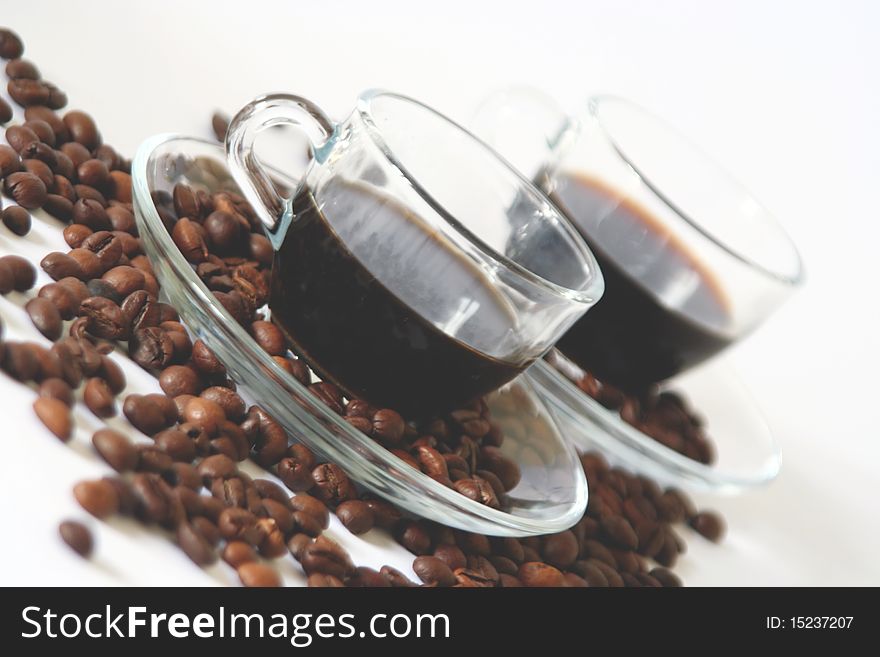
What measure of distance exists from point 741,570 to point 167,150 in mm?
1008

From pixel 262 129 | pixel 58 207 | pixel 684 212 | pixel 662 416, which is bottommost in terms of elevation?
pixel 58 207

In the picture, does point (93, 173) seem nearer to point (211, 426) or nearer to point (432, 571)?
point (211, 426)

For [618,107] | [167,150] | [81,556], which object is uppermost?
[618,107]

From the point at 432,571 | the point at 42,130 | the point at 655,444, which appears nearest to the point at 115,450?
the point at 432,571

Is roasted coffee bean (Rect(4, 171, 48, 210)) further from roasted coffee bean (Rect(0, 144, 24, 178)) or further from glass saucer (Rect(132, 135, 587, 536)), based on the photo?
glass saucer (Rect(132, 135, 587, 536))

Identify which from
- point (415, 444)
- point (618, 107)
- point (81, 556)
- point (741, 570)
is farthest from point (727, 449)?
point (81, 556)

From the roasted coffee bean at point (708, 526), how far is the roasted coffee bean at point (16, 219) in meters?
1.03

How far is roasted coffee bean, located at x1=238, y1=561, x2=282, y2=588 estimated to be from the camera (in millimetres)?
954

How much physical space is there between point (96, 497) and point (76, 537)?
0.14ft

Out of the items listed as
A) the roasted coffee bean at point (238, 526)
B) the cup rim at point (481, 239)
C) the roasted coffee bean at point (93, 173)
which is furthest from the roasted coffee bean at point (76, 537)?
the roasted coffee bean at point (93, 173)

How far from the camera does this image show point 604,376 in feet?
5.17

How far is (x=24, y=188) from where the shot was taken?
1230mm

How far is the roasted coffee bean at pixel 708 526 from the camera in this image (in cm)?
155

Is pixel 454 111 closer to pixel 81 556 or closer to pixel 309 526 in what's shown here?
pixel 309 526
